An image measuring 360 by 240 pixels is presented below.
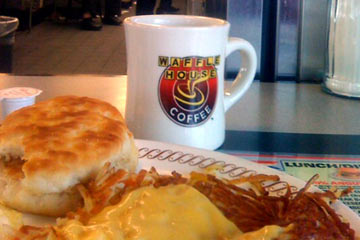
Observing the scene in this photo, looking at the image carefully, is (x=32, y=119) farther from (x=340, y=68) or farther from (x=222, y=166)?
(x=340, y=68)

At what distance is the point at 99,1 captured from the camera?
188 inches

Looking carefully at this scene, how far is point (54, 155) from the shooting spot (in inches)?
22.8

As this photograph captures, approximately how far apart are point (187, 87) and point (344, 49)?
44 centimetres

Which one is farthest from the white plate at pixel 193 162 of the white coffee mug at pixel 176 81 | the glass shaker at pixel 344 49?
the glass shaker at pixel 344 49

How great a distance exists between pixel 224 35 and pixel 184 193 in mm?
308

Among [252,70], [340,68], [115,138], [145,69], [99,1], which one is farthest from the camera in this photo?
[99,1]

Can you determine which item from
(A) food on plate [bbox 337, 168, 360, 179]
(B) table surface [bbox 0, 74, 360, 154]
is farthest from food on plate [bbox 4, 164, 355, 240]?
(B) table surface [bbox 0, 74, 360, 154]

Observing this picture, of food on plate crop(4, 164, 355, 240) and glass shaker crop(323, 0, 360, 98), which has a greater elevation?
glass shaker crop(323, 0, 360, 98)

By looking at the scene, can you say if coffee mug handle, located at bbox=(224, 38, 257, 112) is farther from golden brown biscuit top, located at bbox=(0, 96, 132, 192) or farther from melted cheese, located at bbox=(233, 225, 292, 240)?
melted cheese, located at bbox=(233, 225, 292, 240)

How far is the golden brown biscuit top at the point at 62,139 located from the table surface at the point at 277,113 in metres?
0.23

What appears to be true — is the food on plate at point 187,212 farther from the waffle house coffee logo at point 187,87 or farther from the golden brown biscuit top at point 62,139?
the waffle house coffee logo at point 187,87

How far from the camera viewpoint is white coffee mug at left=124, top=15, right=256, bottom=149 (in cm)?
73

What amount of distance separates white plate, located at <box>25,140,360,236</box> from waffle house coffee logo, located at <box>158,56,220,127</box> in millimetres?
48

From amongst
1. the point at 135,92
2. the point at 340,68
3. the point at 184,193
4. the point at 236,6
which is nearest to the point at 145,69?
the point at 135,92
